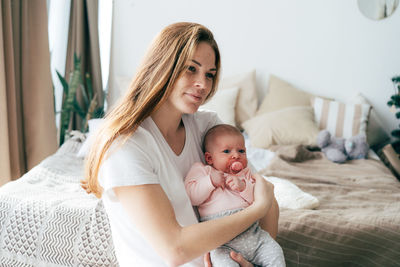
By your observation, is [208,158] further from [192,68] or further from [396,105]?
[396,105]

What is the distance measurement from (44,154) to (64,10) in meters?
1.41

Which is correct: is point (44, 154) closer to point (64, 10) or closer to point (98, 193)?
point (64, 10)

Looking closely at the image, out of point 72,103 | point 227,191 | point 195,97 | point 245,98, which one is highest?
point 195,97

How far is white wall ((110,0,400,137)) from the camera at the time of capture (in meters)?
3.39

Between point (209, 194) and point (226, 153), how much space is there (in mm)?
216

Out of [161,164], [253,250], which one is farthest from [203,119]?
[253,250]

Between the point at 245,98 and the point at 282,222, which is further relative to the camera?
the point at 245,98

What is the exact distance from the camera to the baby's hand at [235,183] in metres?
1.20

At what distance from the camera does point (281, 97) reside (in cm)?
332

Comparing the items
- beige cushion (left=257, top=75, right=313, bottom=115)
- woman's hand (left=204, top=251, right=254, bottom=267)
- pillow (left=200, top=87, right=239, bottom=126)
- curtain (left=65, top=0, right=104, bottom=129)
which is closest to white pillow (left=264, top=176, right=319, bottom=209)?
woman's hand (left=204, top=251, right=254, bottom=267)

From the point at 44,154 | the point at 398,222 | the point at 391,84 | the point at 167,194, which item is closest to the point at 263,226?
the point at 167,194

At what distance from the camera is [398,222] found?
171 cm

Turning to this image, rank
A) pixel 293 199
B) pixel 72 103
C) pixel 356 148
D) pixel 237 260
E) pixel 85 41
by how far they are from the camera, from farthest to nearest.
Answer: pixel 85 41, pixel 72 103, pixel 356 148, pixel 293 199, pixel 237 260

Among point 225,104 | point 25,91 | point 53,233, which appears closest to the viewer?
point 53,233
